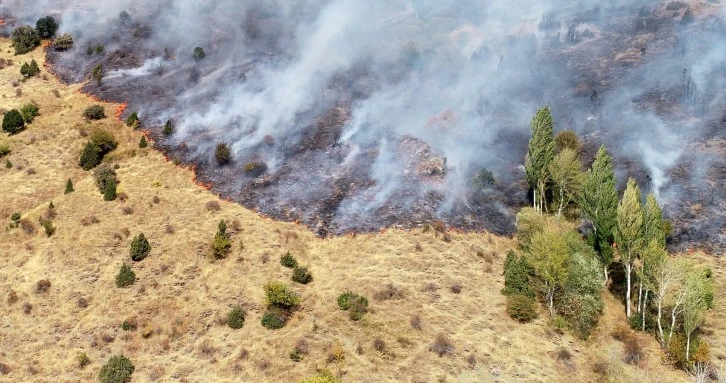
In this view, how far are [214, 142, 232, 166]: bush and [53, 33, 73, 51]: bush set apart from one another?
39.0 meters

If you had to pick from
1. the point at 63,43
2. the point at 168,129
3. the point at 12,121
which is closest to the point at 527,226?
the point at 168,129

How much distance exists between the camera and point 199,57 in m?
86.0

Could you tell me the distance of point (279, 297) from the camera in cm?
4434

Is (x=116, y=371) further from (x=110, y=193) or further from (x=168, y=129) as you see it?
(x=168, y=129)

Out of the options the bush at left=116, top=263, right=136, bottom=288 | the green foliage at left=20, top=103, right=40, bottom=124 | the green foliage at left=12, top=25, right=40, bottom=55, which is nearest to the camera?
the bush at left=116, top=263, right=136, bottom=288

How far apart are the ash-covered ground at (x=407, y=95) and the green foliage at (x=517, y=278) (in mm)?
7923

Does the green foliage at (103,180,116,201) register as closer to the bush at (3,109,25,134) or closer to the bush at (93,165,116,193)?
the bush at (93,165,116,193)

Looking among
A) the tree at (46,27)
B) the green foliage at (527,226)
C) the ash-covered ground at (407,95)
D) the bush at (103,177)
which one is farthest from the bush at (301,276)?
the tree at (46,27)

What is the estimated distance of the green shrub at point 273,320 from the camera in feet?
143

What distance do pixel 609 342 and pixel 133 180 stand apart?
156 ft

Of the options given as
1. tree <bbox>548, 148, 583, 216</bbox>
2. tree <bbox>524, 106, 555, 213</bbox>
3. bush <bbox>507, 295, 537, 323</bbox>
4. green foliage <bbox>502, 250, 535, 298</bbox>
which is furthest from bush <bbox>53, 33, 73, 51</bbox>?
bush <bbox>507, 295, 537, 323</bbox>

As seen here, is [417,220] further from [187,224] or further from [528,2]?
[528,2]

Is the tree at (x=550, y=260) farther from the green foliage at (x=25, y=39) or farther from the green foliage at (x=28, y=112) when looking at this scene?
the green foliage at (x=25, y=39)

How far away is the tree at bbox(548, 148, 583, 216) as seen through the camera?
54.9 metres
